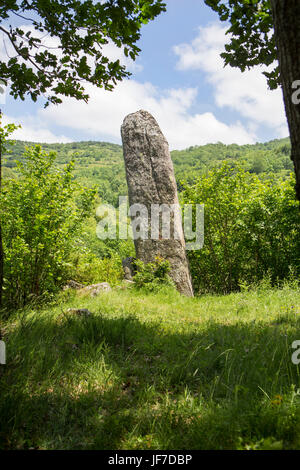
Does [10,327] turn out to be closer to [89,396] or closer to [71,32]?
[89,396]

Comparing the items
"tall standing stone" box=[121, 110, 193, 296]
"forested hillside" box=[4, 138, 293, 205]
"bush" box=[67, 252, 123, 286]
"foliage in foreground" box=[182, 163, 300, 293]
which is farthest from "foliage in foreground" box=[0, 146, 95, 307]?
"forested hillside" box=[4, 138, 293, 205]

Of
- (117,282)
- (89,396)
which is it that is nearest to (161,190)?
(117,282)

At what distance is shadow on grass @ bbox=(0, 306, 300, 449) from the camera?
179cm

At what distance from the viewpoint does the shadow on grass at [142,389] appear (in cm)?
179

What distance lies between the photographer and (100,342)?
3146mm

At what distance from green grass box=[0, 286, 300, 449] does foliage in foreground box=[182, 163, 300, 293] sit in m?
4.81

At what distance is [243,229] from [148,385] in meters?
7.15

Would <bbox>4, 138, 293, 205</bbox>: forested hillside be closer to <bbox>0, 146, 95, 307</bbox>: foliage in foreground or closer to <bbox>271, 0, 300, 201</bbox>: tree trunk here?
<bbox>0, 146, 95, 307</bbox>: foliage in foreground

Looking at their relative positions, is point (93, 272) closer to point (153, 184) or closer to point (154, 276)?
point (154, 276)

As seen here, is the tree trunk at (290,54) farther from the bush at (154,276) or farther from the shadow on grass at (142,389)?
the bush at (154,276)

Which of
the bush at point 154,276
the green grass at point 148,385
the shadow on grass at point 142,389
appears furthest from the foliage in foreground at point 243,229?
the shadow on grass at point 142,389

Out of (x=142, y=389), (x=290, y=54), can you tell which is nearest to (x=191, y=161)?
(x=290, y=54)

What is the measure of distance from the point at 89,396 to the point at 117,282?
5.96 meters

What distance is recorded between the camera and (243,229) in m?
8.76
